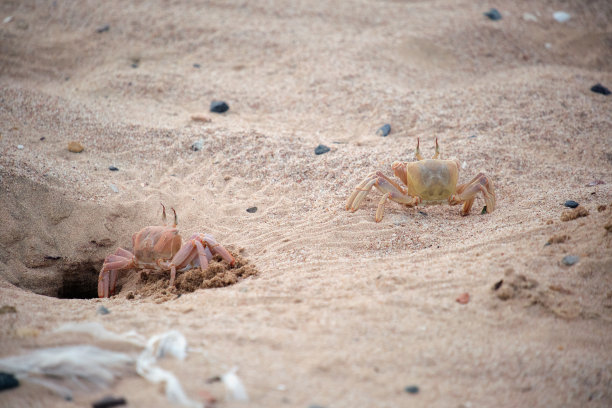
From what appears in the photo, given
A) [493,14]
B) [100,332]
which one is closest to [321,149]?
[100,332]

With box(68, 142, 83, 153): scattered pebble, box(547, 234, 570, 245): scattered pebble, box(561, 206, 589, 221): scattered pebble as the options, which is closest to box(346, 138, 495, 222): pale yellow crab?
box(561, 206, 589, 221): scattered pebble

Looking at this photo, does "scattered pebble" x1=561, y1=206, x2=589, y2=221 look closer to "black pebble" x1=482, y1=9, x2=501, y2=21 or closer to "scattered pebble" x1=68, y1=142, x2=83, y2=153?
"scattered pebble" x1=68, y1=142, x2=83, y2=153

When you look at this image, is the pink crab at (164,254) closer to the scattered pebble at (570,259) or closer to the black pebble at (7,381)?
the black pebble at (7,381)

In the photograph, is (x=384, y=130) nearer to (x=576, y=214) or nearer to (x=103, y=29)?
(x=576, y=214)

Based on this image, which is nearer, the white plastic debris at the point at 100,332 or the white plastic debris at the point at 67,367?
the white plastic debris at the point at 67,367

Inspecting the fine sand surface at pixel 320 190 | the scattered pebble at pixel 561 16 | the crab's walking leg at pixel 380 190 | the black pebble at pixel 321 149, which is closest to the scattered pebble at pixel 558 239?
the fine sand surface at pixel 320 190
